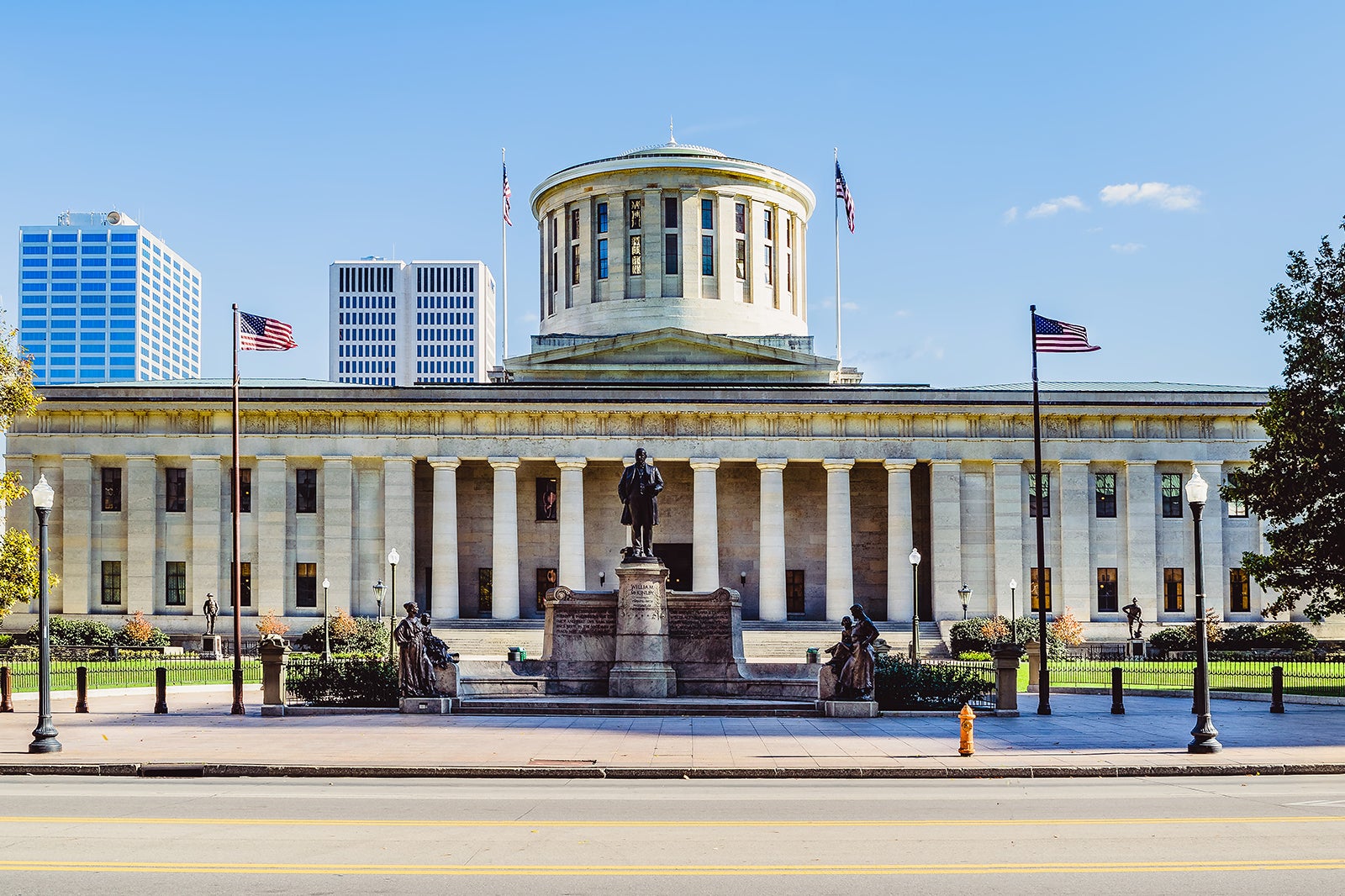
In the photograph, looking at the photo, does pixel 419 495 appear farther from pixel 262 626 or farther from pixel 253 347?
pixel 253 347

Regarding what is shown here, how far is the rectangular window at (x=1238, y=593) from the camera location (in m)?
61.6

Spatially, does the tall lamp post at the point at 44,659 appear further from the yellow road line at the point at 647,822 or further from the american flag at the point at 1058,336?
the american flag at the point at 1058,336

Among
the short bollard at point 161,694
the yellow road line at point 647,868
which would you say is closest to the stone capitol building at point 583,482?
the short bollard at point 161,694

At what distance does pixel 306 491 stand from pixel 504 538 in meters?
10.3

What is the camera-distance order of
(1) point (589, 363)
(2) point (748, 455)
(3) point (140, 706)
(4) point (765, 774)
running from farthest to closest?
(1) point (589, 363) → (2) point (748, 455) → (3) point (140, 706) → (4) point (765, 774)

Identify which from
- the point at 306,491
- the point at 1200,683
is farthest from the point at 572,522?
the point at 1200,683

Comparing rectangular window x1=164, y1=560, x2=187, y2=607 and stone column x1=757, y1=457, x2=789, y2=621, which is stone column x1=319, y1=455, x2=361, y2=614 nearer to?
rectangular window x1=164, y1=560, x2=187, y2=607

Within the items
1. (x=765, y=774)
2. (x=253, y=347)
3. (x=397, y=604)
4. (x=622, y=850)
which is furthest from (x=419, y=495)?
(x=622, y=850)

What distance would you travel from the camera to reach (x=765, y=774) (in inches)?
755

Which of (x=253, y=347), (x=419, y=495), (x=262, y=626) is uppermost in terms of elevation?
(x=253, y=347)

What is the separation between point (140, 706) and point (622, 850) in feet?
73.9

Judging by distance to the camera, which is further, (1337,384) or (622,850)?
(1337,384)

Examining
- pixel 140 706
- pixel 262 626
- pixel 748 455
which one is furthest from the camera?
pixel 748 455

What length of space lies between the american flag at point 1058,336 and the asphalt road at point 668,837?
21072 millimetres
